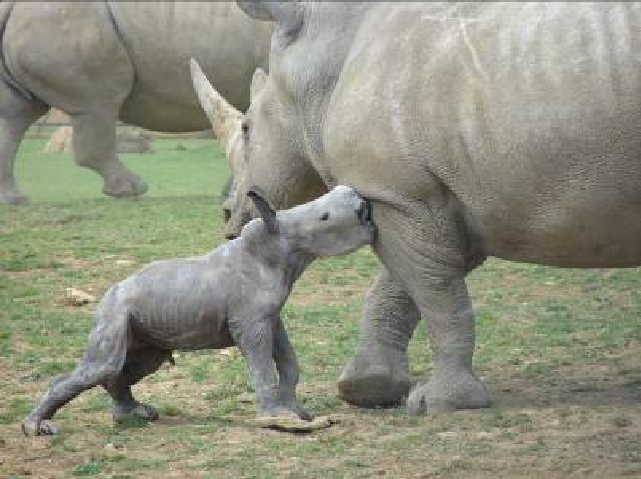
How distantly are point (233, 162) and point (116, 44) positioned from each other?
17.8 ft

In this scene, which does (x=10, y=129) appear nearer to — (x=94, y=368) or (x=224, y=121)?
(x=224, y=121)

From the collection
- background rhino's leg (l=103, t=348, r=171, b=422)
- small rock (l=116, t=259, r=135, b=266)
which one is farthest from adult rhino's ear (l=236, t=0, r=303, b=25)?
small rock (l=116, t=259, r=135, b=266)

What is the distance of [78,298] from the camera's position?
841 centimetres

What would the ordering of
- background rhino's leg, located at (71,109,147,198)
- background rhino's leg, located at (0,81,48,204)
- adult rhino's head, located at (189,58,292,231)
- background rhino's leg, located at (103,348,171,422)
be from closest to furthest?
background rhino's leg, located at (103,348,171,422) < adult rhino's head, located at (189,58,292,231) < background rhino's leg, located at (71,109,147,198) < background rhino's leg, located at (0,81,48,204)

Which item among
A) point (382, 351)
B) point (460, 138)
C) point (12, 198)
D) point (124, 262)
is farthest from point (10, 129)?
point (460, 138)

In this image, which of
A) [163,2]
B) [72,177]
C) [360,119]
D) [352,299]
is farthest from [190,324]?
[72,177]

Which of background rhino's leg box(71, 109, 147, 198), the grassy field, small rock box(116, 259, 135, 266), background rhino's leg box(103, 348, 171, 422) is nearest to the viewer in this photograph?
the grassy field

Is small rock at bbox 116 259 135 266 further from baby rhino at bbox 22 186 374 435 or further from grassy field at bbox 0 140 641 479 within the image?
baby rhino at bbox 22 186 374 435

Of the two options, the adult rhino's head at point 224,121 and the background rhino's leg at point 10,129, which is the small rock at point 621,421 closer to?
the adult rhino's head at point 224,121

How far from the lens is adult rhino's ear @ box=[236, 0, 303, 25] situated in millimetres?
6238

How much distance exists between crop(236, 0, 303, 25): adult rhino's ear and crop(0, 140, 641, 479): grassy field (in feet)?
4.56

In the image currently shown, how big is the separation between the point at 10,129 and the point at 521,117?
7898mm

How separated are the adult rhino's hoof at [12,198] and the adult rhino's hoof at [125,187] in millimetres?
628

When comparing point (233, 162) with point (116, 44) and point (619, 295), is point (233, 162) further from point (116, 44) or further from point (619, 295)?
point (116, 44)
